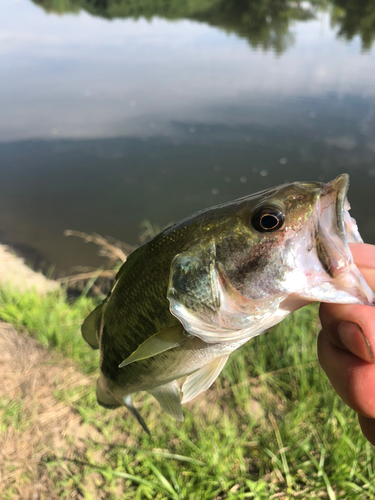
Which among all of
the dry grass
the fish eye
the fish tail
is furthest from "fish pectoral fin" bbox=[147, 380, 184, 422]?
the dry grass

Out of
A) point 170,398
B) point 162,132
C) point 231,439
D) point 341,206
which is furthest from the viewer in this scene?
point 162,132

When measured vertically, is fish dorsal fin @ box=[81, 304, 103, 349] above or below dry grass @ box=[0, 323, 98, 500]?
above

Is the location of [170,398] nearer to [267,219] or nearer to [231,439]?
[267,219]

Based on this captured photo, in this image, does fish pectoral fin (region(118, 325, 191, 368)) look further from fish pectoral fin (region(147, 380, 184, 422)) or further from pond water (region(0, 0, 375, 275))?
pond water (region(0, 0, 375, 275))

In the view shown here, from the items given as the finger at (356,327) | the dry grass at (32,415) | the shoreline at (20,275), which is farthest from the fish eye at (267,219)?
the shoreline at (20,275)

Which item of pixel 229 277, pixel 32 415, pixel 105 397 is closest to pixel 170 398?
pixel 105 397

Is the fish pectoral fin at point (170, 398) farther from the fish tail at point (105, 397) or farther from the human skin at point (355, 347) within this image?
the human skin at point (355, 347)

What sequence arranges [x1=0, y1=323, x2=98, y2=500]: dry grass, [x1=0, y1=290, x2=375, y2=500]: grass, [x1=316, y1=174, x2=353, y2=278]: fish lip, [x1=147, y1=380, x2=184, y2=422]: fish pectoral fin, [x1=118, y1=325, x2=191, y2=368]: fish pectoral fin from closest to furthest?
[x1=316, y1=174, x2=353, y2=278]: fish lip
[x1=118, y1=325, x2=191, y2=368]: fish pectoral fin
[x1=147, y1=380, x2=184, y2=422]: fish pectoral fin
[x1=0, y1=290, x2=375, y2=500]: grass
[x1=0, y1=323, x2=98, y2=500]: dry grass
